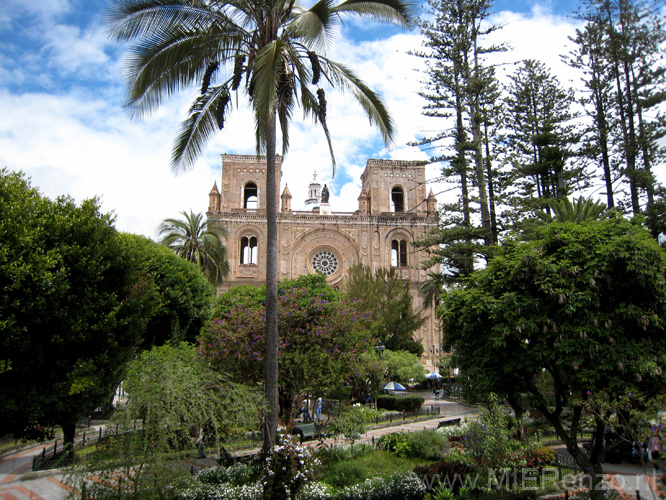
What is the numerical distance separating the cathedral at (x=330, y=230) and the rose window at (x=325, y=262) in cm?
8

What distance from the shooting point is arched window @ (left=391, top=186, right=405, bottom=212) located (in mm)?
40438

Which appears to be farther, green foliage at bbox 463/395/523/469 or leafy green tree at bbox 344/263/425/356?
leafy green tree at bbox 344/263/425/356

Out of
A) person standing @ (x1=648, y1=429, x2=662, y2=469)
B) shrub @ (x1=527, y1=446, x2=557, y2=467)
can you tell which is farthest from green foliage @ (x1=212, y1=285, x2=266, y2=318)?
person standing @ (x1=648, y1=429, x2=662, y2=469)

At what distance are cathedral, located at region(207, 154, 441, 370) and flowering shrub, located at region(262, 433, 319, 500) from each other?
27.9 meters

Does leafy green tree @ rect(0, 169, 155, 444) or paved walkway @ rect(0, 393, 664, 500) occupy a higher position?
leafy green tree @ rect(0, 169, 155, 444)

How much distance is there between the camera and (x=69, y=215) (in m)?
8.59

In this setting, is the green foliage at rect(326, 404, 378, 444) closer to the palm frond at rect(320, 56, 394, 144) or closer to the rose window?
the palm frond at rect(320, 56, 394, 144)

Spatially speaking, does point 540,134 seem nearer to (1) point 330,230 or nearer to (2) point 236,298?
(2) point 236,298

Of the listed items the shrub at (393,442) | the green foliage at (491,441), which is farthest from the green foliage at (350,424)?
the green foliage at (491,441)

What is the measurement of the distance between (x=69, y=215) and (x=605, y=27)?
16985mm

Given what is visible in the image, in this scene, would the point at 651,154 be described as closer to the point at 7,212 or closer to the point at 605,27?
the point at 605,27

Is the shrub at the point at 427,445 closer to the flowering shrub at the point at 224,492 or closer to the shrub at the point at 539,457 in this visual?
the shrub at the point at 539,457

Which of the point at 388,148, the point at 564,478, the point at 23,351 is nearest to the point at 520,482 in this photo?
the point at 564,478

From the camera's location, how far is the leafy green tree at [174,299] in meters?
15.4
